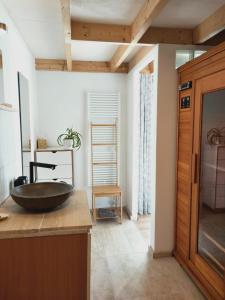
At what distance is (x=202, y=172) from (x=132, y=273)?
4.15 feet

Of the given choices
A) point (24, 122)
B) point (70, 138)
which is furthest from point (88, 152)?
point (24, 122)

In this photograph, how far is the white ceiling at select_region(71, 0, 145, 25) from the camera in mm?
1949

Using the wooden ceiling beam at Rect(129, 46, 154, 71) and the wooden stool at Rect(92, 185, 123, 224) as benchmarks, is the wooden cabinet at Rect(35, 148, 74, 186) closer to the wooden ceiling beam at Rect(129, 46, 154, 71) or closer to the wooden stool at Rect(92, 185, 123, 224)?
the wooden stool at Rect(92, 185, 123, 224)

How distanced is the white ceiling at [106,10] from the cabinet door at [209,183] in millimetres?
877

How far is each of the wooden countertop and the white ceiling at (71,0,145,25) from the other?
1.64 meters

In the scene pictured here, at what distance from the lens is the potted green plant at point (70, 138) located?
376 centimetres

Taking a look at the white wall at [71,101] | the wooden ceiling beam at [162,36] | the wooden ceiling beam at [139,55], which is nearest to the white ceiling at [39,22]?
the white wall at [71,101]

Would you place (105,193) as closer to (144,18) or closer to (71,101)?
(71,101)

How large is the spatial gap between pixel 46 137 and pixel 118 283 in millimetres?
2458

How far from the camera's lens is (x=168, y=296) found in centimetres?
213

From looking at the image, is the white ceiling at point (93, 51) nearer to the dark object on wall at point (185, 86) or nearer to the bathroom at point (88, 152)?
the bathroom at point (88, 152)

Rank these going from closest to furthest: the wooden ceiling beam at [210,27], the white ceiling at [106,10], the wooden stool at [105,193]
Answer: the white ceiling at [106,10] → the wooden ceiling beam at [210,27] → the wooden stool at [105,193]

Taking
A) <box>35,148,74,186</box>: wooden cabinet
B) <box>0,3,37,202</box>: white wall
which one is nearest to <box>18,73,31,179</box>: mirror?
<box>0,3,37,202</box>: white wall

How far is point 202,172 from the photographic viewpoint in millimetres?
2250
